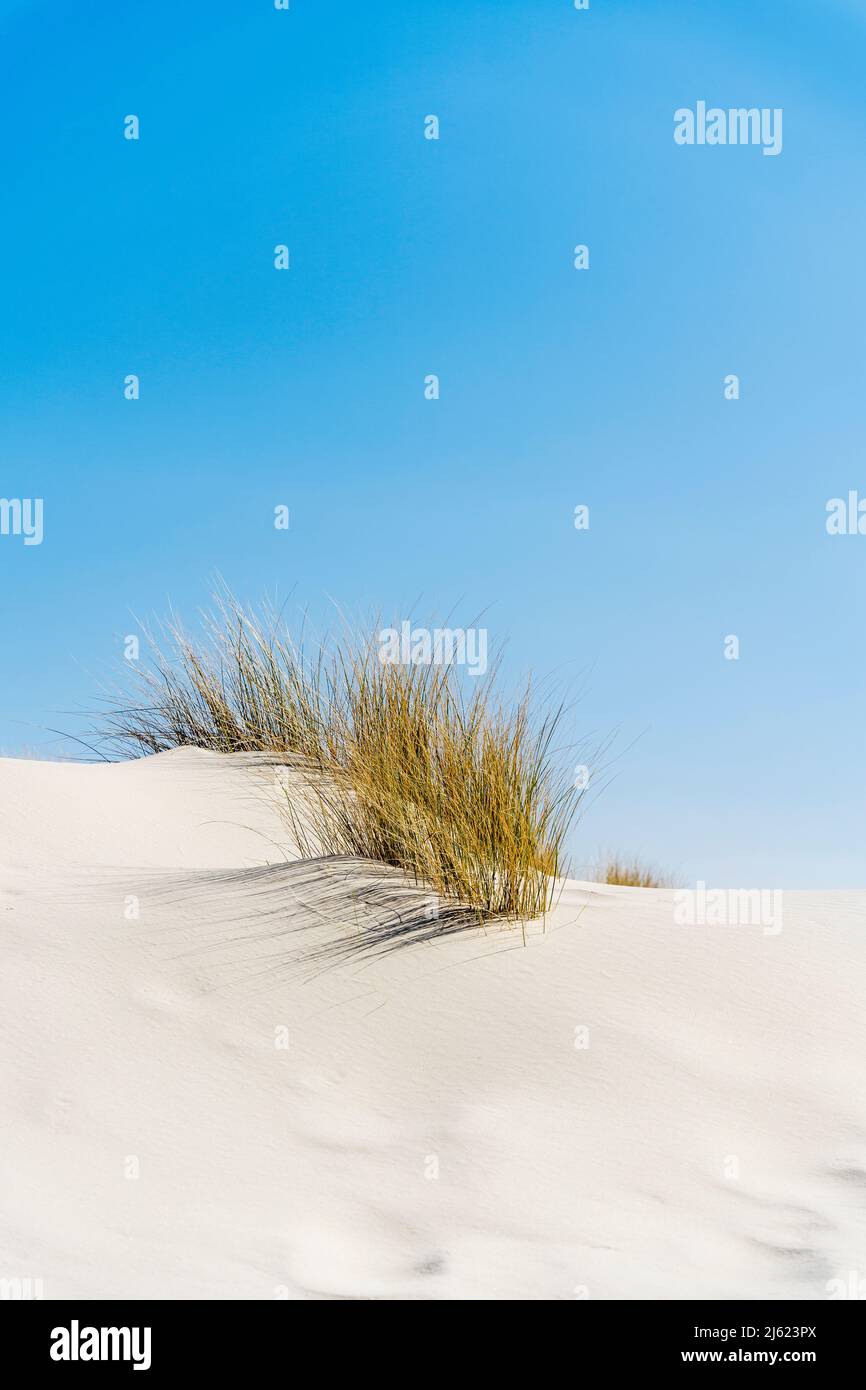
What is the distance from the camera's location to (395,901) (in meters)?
3.58

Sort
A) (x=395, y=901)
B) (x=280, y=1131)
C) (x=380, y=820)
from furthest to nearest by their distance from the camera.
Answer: (x=380, y=820), (x=395, y=901), (x=280, y=1131)

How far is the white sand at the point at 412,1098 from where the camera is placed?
1.96 meters

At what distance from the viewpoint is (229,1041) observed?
111 inches

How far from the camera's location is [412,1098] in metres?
2.61

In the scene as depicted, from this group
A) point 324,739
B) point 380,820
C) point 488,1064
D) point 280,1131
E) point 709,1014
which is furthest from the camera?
point 324,739

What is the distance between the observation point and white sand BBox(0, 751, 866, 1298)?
1.96 metres
